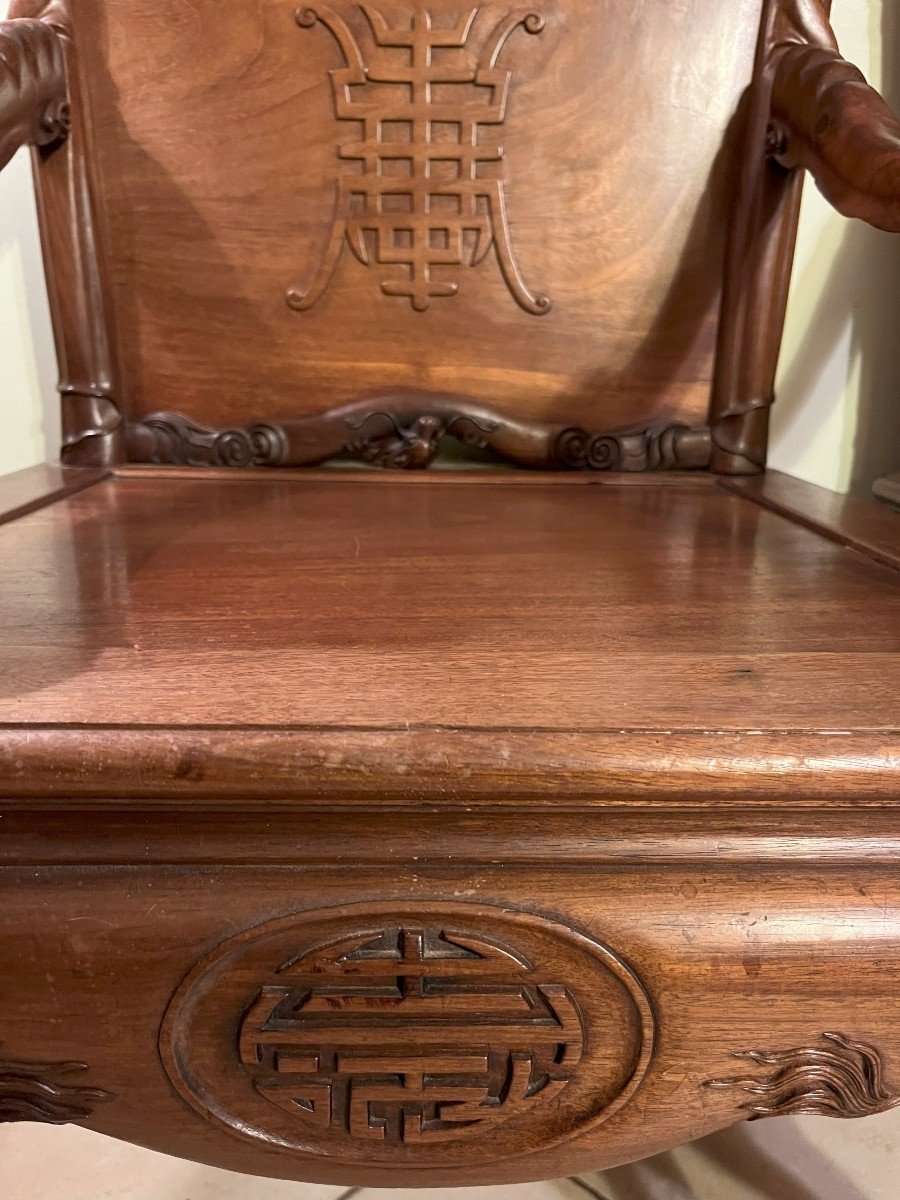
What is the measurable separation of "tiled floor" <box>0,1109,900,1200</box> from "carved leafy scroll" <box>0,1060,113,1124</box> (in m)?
0.51

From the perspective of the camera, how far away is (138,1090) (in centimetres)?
39

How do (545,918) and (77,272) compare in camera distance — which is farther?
(77,272)

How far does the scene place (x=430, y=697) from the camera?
345 millimetres

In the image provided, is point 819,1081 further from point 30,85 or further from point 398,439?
point 30,85

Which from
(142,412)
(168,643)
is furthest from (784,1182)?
(142,412)

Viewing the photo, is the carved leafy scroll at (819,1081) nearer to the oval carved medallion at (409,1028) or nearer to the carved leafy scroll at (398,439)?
the oval carved medallion at (409,1028)

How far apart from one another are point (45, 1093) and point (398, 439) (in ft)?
1.88

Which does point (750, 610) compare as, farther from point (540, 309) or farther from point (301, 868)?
point (540, 309)

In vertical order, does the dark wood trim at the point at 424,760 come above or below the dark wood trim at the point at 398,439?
below

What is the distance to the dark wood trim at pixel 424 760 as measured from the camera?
320mm

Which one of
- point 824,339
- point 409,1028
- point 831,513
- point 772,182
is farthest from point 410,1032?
point 824,339

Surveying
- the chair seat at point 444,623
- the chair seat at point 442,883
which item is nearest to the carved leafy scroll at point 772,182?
the chair seat at point 444,623

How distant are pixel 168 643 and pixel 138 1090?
19 centimetres

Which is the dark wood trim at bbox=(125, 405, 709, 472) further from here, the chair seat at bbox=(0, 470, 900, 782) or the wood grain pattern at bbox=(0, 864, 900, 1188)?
the wood grain pattern at bbox=(0, 864, 900, 1188)
